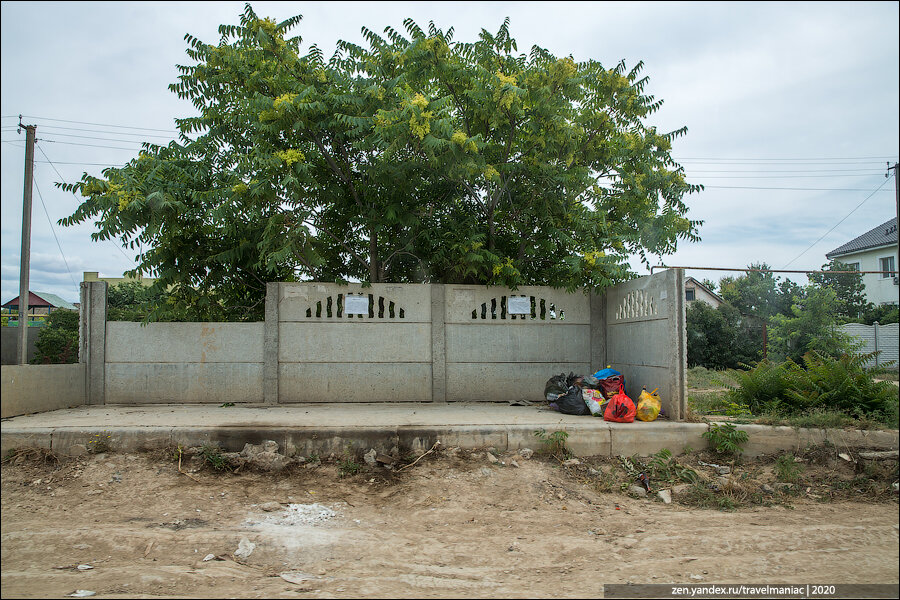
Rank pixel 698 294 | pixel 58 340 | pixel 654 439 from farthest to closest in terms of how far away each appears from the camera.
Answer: pixel 698 294, pixel 58 340, pixel 654 439

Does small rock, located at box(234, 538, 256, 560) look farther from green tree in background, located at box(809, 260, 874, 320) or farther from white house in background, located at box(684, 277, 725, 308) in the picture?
white house in background, located at box(684, 277, 725, 308)

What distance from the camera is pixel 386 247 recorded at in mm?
9469

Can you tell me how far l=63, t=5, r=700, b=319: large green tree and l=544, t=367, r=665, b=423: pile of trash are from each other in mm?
1488

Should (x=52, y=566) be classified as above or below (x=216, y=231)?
below

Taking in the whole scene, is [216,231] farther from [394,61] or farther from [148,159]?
[394,61]

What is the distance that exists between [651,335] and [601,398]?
108 cm

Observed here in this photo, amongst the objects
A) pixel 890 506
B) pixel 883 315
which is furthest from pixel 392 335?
pixel 883 315

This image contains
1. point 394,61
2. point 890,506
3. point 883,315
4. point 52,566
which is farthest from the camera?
point 883,315

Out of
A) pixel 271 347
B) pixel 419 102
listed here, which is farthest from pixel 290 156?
pixel 271 347

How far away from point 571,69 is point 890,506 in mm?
6522

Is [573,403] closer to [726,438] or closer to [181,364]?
[726,438]

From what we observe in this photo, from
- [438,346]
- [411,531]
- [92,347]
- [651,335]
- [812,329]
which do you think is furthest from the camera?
[812,329]

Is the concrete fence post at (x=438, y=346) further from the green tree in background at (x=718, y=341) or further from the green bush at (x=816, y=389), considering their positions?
the green tree in background at (x=718, y=341)

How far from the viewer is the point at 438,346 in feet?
29.2
